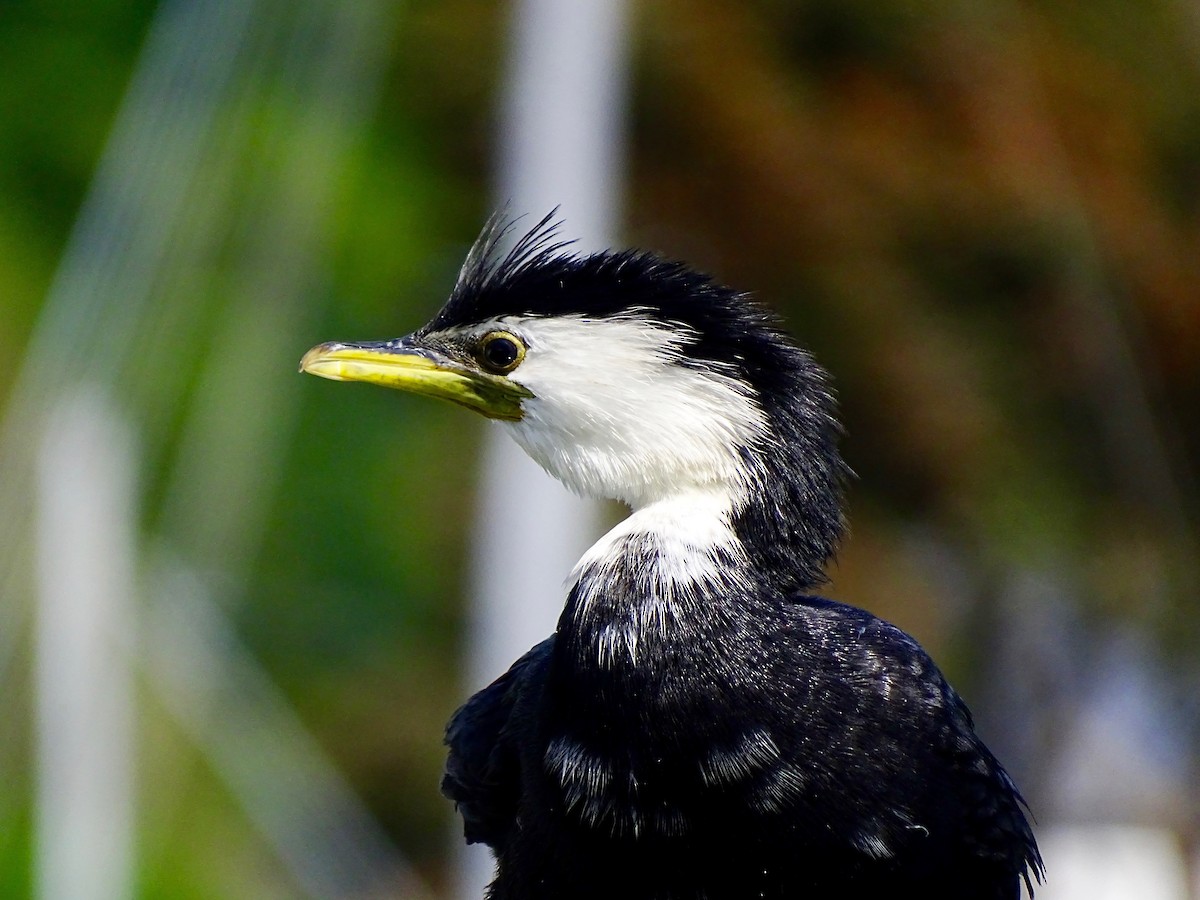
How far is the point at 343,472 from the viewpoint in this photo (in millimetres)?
12141

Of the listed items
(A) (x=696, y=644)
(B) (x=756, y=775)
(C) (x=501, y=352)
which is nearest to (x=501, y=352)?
(C) (x=501, y=352)

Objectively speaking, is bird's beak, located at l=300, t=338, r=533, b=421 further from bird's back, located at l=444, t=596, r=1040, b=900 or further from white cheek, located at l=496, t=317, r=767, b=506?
bird's back, located at l=444, t=596, r=1040, b=900

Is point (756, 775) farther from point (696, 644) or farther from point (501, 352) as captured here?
point (501, 352)

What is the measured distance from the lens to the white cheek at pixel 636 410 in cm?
400

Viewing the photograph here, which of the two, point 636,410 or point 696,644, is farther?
point 636,410

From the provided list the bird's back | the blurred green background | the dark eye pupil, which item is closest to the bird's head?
the dark eye pupil

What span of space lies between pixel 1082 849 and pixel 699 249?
4463 millimetres

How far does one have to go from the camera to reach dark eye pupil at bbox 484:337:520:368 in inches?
166

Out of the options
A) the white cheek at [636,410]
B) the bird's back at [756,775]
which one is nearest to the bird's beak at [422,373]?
the white cheek at [636,410]

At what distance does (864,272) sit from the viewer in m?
10.7

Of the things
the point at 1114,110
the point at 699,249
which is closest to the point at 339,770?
the point at 699,249

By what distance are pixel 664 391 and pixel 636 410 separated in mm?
81

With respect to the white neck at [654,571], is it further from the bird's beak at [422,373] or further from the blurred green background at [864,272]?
the blurred green background at [864,272]

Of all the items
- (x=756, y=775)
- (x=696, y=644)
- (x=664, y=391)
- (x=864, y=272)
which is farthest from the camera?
(x=864, y=272)
